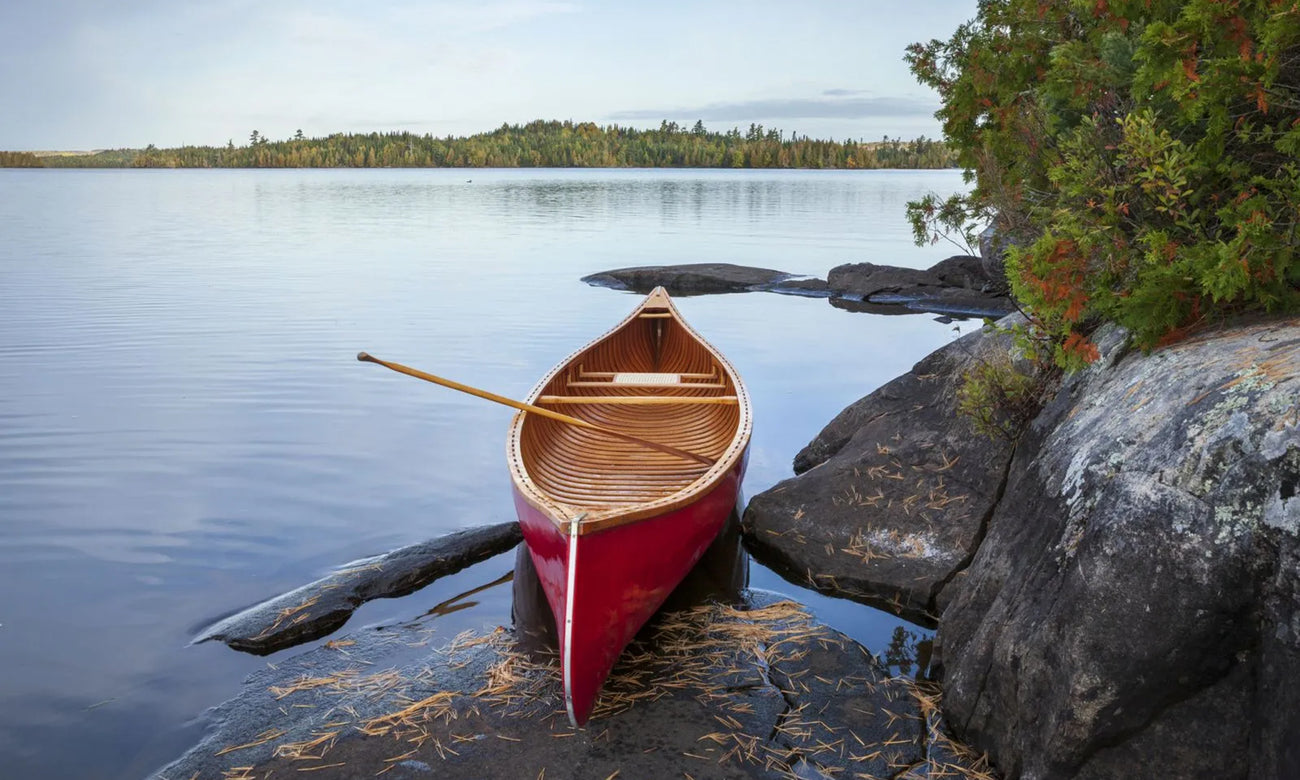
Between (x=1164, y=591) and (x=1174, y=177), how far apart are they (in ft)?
6.22

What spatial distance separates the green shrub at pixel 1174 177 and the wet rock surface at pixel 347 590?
4.51 meters

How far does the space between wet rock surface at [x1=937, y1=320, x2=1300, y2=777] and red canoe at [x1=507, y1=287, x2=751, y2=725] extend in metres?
1.90

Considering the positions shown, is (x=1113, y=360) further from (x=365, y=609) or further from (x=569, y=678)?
(x=365, y=609)

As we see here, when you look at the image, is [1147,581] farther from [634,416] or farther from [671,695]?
[634,416]

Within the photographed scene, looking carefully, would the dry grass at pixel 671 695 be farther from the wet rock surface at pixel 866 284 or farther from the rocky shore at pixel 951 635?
the wet rock surface at pixel 866 284

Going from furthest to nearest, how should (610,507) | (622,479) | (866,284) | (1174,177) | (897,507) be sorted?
(866,284), (622,479), (897,507), (610,507), (1174,177)

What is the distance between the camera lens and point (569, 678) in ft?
15.7

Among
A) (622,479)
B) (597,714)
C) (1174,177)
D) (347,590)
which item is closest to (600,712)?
(597,714)

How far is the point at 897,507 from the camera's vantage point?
693 centimetres

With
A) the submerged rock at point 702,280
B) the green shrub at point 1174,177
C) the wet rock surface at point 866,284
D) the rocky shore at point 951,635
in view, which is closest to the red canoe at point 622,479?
the rocky shore at point 951,635

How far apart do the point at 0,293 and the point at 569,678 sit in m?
20.1

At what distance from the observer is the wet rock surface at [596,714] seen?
456cm

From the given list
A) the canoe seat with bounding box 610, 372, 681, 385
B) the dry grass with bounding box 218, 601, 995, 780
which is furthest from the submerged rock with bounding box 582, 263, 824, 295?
the dry grass with bounding box 218, 601, 995, 780

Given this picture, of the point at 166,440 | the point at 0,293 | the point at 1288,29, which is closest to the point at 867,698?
the point at 1288,29
